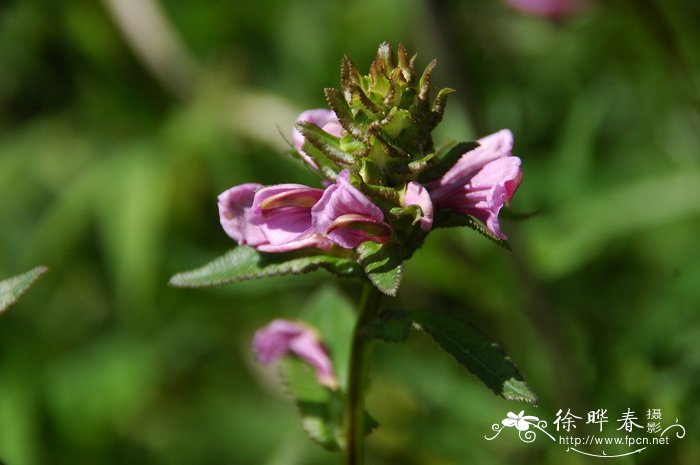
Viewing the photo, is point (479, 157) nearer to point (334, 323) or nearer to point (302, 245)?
point (302, 245)

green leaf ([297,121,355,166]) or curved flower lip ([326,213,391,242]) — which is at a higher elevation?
green leaf ([297,121,355,166])

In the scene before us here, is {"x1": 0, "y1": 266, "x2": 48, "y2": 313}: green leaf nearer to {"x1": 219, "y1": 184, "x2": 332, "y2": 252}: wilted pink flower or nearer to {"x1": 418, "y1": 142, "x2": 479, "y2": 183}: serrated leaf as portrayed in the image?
{"x1": 219, "y1": 184, "x2": 332, "y2": 252}: wilted pink flower

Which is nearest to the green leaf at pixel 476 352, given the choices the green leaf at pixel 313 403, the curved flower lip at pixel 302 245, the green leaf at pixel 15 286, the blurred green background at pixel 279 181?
the curved flower lip at pixel 302 245

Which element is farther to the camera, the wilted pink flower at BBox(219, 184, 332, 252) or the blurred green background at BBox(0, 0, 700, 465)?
the blurred green background at BBox(0, 0, 700, 465)

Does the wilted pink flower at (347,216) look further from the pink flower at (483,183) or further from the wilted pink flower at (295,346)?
the wilted pink flower at (295,346)

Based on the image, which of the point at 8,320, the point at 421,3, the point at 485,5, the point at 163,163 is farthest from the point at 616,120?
the point at 8,320

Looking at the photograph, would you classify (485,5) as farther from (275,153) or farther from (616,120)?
(275,153)

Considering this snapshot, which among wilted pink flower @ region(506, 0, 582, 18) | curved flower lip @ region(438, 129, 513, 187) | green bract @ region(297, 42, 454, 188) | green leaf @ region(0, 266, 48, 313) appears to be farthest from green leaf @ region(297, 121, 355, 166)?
wilted pink flower @ region(506, 0, 582, 18)
